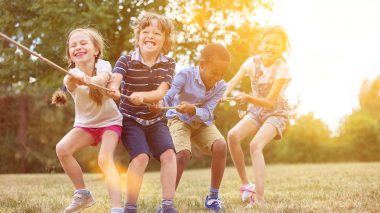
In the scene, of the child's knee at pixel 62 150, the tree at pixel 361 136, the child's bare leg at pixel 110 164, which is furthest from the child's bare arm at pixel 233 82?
the tree at pixel 361 136

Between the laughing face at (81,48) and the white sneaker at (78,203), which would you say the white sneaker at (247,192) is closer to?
the white sneaker at (78,203)

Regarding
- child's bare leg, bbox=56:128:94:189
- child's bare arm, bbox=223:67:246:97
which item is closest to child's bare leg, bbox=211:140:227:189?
child's bare arm, bbox=223:67:246:97

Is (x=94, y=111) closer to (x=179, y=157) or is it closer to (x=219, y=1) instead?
(x=179, y=157)

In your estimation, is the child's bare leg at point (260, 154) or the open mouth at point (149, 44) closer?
the open mouth at point (149, 44)

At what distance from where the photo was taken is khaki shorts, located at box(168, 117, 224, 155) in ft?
17.9

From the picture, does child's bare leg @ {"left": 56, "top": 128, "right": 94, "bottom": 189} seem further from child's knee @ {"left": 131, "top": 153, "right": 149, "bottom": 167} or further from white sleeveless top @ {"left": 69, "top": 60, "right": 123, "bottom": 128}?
child's knee @ {"left": 131, "top": 153, "right": 149, "bottom": 167}

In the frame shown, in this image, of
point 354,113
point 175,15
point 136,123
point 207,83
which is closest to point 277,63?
point 207,83

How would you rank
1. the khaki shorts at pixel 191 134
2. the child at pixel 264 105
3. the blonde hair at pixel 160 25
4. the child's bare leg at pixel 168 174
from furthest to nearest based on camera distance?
the child at pixel 264 105, the khaki shorts at pixel 191 134, the blonde hair at pixel 160 25, the child's bare leg at pixel 168 174

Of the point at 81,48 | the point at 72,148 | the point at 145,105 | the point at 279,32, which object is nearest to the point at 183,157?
the point at 145,105

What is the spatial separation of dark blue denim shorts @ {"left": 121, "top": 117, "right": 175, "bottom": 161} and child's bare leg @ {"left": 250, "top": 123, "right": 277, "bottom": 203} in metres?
1.44

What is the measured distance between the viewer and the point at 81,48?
16.0 feet

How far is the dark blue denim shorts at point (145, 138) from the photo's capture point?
471cm

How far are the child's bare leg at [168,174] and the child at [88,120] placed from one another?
42cm

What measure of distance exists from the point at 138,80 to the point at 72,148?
88 cm
